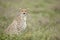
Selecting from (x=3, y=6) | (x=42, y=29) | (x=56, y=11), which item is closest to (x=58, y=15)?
(x=56, y=11)

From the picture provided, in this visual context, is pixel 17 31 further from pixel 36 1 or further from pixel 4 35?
pixel 36 1

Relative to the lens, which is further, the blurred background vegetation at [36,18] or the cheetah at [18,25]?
the cheetah at [18,25]

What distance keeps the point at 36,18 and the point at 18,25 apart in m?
4.14

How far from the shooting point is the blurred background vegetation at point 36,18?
9164 millimetres

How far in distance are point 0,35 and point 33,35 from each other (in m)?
0.94

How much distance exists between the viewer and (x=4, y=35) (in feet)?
28.0

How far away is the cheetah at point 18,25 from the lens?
9266mm

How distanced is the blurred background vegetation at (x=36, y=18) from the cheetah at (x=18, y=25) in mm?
160

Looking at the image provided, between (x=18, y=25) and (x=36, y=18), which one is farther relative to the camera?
(x=36, y=18)

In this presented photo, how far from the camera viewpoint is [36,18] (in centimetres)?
1356

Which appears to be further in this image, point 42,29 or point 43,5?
point 43,5

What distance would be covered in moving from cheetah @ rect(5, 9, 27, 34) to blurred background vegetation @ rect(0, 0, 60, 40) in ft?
0.52

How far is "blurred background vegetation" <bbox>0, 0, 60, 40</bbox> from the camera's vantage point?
30.1ft

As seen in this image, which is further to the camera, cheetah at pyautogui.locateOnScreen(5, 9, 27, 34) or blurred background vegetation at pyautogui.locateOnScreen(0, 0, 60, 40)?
cheetah at pyautogui.locateOnScreen(5, 9, 27, 34)
